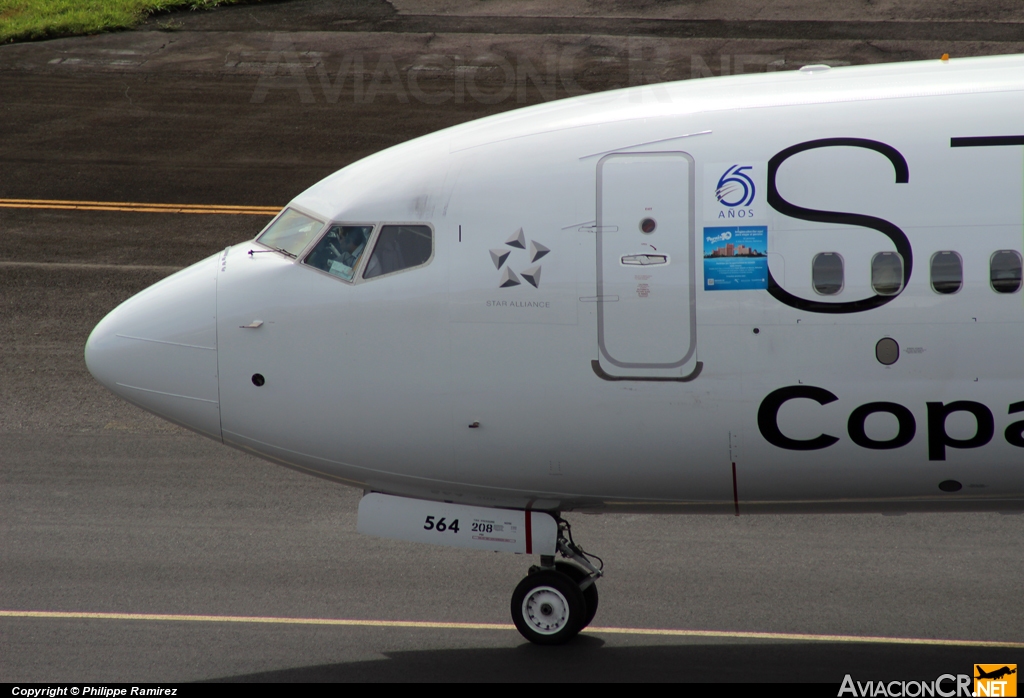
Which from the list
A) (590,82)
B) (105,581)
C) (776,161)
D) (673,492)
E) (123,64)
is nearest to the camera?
(776,161)

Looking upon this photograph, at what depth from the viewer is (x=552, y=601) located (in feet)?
30.5

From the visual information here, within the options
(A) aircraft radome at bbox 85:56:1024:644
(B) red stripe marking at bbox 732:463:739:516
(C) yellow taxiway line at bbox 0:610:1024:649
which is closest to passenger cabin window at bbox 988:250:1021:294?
(A) aircraft radome at bbox 85:56:1024:644

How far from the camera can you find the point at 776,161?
7.89m

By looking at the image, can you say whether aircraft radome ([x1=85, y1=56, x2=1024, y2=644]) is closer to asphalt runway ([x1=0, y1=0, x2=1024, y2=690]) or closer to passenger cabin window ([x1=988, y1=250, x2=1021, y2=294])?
passenger cabin window ([x1=988, y1=250, x2=1021, y2=294])

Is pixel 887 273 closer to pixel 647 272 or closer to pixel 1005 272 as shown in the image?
pixel 1005 272

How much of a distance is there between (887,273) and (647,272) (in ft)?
5.51

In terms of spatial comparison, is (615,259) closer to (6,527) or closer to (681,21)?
(6,527)

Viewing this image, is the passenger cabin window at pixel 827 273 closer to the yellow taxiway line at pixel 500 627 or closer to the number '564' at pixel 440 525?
the number '564' at pixel 440 525

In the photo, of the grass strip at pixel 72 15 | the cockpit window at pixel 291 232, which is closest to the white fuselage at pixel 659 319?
the cockpit window at pixel 291 232

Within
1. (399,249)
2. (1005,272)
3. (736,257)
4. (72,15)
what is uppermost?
(72,15)

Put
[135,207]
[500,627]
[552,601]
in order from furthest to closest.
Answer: [135,207], [500,627], [552,601]

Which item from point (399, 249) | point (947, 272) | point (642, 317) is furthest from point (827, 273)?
point (399, 249)

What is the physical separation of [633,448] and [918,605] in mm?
3927

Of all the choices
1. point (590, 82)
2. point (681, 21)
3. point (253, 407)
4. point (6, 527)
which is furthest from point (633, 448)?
point (681, 21)
